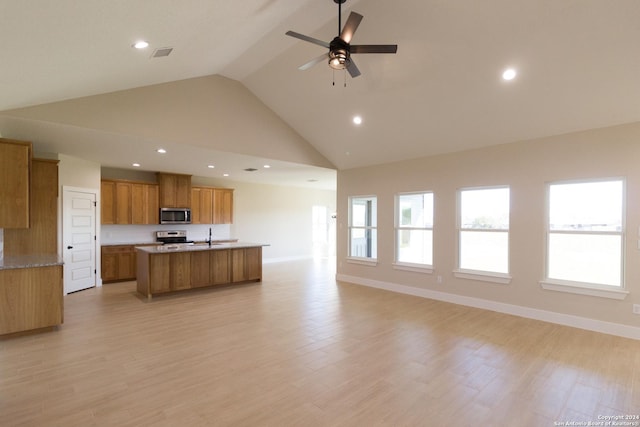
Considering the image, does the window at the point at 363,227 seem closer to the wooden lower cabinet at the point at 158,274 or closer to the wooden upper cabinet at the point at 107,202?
the wooden lower cabinet at the point at 158,274

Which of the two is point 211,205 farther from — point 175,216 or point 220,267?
point 220,267

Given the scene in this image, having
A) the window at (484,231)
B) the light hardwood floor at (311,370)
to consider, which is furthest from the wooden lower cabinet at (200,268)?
the window at (484,231)

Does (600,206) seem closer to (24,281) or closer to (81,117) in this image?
(81,117)

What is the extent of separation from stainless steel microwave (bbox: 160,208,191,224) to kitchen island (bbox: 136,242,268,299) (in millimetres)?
1672

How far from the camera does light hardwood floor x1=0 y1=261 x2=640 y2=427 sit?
2344mm

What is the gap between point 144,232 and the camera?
796cm

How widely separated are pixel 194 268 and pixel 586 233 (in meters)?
6.50

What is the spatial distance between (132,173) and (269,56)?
5.15 meters

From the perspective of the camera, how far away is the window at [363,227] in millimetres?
7067

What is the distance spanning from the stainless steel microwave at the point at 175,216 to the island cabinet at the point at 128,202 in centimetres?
15

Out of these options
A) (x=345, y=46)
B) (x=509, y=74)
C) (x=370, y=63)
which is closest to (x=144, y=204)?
(x=370, y=63)

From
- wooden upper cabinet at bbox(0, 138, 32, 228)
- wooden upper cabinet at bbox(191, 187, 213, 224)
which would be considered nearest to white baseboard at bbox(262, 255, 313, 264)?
wooden upper cabinet at bbox(191, 187, 213, 224)

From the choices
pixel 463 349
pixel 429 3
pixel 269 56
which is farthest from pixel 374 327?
pixel 269 56

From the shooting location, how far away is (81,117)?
13.7 ft
